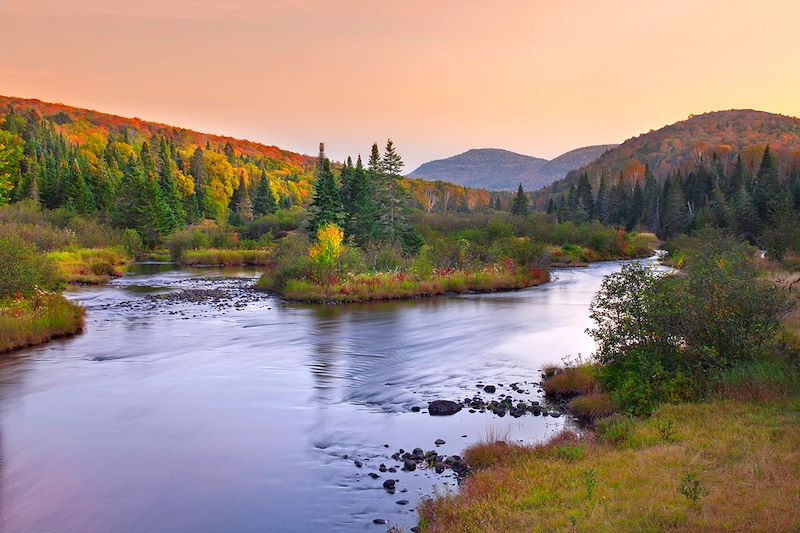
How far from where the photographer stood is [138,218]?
80.4m

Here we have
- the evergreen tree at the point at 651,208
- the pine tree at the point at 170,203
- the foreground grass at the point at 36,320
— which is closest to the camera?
the foreground grass at the point at 36,320

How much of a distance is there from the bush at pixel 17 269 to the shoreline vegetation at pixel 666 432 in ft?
70.6

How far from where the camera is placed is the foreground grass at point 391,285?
3769 centimetres

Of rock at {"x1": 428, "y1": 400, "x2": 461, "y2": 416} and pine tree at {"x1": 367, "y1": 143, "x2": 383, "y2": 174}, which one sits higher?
pine tree at {"x1": 367, "y1": 143, "x2": 383, "y2": 174}

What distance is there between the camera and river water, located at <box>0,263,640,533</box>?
10.3 meters

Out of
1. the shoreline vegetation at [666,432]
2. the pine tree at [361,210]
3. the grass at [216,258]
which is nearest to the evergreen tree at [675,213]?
the pine tree at [361,210]

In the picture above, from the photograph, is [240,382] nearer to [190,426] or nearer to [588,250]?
[190,426]

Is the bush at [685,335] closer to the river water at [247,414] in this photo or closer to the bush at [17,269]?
the river water at [247,414]

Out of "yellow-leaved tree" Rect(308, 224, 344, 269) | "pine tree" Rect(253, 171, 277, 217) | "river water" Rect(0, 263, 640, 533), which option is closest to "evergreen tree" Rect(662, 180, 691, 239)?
"pine tree" Rect(253, 171, 277, 217)

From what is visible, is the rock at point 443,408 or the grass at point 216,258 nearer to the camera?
the rock at point 443,408

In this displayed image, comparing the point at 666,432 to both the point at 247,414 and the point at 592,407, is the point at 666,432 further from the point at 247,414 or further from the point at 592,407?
the point at 247,414

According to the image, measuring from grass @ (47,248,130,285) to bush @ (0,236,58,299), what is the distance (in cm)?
1935

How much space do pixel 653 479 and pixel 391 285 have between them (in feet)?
102

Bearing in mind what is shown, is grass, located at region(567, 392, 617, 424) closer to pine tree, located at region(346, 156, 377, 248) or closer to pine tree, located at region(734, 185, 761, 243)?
pine tree, located at region(346, 156, 377, 248)
